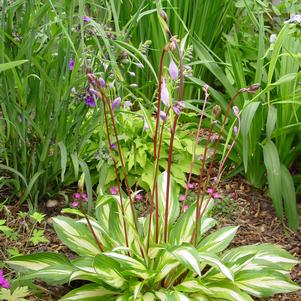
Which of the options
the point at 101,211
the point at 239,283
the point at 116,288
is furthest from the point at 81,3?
the point at 239,283

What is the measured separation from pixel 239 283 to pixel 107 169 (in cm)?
83

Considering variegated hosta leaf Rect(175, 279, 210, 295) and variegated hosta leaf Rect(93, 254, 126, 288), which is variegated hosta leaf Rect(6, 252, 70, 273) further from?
variegated hosta leaf Rect(175, 279, 210, 295)

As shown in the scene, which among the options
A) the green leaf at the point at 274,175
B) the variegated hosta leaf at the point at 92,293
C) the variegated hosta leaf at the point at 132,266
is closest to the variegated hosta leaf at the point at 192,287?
the variegated hosta leaf at the point at 132,266

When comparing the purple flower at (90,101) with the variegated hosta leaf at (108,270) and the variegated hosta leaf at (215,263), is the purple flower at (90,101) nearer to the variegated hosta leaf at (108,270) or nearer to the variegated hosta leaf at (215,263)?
the variegated hosta leaf at (108,270)

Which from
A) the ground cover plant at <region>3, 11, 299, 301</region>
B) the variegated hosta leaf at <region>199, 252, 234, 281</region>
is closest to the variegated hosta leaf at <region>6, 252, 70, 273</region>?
the ground cover plant at <region>3, 11, 299, 301</region>

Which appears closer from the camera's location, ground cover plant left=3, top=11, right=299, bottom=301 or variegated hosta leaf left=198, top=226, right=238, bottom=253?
ground cover plant left=3, top=11, right=299, bottom=301

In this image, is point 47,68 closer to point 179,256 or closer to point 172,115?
point 172,115

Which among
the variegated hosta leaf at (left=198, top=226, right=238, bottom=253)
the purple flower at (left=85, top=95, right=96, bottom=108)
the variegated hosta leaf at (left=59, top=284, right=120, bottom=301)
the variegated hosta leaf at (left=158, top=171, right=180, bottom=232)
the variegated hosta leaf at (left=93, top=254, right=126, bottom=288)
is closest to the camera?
the variegated hosta leaf at (left=93, top=254, right=126, bottom=288)

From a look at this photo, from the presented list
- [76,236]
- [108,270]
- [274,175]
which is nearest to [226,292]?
[108,270]

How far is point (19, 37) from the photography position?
7.31 feet

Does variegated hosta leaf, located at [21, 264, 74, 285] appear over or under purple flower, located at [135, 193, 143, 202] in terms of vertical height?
over

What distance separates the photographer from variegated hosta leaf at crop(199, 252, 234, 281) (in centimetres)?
173

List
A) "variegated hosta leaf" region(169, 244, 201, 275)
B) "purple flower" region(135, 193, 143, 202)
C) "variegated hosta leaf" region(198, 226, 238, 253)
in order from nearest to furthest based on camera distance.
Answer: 1. "variegated hosta leaf" region(169, 244, 201, 275)
2. "variegated hosta leaf" region(198, 226, 238, 253)
3. "purple flower" region(135, 193, 143, 202)

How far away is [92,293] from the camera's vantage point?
6.38 feet
